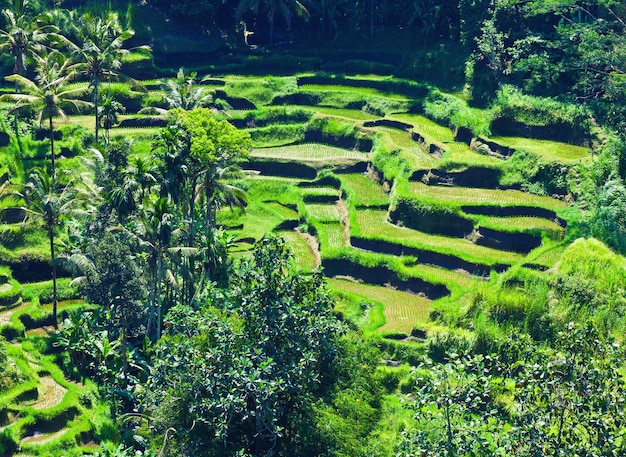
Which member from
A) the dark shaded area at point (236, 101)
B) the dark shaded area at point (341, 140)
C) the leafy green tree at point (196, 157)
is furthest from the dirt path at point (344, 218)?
the dark shaded area at point (236, 101)

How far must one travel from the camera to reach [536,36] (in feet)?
203

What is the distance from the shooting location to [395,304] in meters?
46.5

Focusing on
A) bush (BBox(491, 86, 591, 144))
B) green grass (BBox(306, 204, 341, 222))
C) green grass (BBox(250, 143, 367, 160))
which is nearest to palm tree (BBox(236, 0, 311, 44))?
green grass (BBox(250, 143, 367, 160))

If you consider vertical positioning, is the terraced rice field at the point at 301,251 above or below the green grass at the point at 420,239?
below

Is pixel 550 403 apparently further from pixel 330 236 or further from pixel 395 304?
pixel 330 236

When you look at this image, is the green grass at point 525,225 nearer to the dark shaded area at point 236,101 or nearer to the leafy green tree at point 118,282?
the leafy green tree at point 118,282

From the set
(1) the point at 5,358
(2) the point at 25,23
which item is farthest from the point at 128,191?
(2) the point at 25,23

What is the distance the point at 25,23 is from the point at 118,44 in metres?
6.43

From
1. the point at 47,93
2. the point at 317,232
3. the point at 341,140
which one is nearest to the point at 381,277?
the point at 317,232

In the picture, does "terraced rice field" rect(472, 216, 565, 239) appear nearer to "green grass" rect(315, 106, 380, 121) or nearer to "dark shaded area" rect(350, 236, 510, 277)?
"dark shaded area" rect(350, 236, 510, 277)

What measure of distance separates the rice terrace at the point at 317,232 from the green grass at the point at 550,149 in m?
0.20

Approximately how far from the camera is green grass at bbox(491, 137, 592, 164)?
2138 inches

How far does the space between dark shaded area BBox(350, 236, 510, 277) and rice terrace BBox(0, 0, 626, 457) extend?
0.31ft

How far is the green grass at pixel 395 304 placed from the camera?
145 ft
